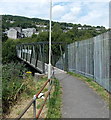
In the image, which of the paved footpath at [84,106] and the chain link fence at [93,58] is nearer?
the paved footpath at [84,106]

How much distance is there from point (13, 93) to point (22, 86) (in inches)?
33.7

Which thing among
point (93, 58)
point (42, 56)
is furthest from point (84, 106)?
point (42, 56)

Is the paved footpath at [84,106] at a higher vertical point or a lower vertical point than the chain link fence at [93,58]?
lower

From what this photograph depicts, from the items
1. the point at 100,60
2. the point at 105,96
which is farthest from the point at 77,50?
the point at 105,96

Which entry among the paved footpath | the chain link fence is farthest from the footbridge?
the paved footpath

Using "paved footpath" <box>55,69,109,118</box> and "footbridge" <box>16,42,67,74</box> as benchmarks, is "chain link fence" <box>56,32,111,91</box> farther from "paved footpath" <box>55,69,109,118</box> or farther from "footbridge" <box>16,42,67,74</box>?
"paved footpath" <box>55,69,109,118</box>

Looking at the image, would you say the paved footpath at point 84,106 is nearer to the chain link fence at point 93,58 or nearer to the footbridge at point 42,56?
the chain link fence at point 93,58

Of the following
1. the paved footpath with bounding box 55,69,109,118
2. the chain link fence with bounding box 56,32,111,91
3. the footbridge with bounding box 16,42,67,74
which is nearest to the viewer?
the paved footpath with bounding box 55,69,109,118

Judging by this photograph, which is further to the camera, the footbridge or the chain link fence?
the footbridge

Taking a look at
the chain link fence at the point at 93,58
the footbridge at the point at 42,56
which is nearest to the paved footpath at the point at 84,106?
the chain link fence at the point at 93,58

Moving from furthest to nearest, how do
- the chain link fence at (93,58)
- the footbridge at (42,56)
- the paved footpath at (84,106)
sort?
1. the footbridge at (42,56)
2. the chain link fence at (93,58)
3. the paved footpath at (84,106)

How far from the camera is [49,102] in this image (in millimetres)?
6551

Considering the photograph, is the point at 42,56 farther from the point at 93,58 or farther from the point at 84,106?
the point at 84,106

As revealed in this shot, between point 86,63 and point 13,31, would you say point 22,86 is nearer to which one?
point 86,63
